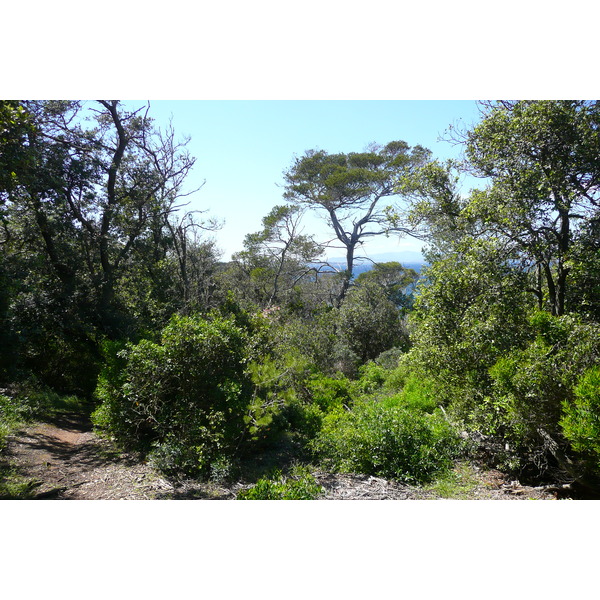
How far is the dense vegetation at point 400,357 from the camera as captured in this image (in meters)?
4.21

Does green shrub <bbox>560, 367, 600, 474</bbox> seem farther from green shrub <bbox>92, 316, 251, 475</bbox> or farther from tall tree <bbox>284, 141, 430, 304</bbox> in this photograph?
tall tree <bbox>284, 141, 430, 304</bbox>

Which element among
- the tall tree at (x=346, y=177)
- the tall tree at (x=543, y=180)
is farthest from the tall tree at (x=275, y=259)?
the tall tree at (x=543, y=180)

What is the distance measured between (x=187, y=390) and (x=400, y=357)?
114 inches

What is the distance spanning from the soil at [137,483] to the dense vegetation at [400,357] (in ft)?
0.66

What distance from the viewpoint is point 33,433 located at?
18.2 ft

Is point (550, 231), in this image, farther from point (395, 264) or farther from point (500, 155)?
point (395, 264)

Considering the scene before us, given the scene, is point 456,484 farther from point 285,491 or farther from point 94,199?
point 94,199

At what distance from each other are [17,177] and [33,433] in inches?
125

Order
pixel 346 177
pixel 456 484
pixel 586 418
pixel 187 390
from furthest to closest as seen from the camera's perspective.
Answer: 1. pixel 346 177
2. pixel 187 390
3. pixel 456 484
4. pixel 586 418

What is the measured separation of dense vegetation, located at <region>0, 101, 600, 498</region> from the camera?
4.21 meters

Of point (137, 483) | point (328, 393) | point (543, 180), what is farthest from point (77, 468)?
point (543, 180)

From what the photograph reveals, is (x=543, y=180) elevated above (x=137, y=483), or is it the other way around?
(x=543, y=180)

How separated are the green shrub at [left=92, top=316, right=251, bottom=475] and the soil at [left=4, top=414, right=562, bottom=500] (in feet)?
1.40

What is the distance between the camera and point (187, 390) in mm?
5102
